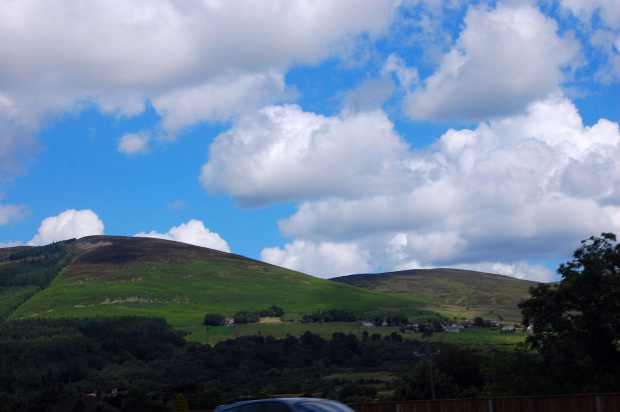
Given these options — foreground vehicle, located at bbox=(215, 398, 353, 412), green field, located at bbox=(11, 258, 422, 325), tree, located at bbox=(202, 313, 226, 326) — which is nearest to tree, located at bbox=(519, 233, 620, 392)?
foreground vehicle, located at bbox=(215, 398, 353, 412)

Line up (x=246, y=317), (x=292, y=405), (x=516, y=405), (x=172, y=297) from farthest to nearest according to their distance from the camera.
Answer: (x=172, y=297), (x=246, y=317), (x=516, y=405), (x=292, y=405)

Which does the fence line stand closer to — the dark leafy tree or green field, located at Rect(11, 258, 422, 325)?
the dark leafy tree

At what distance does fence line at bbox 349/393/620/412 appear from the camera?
834 inches

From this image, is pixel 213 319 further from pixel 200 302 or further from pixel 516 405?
pixel 516 405

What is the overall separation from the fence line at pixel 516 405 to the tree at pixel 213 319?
12891 cm

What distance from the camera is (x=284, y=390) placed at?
81.4 metres

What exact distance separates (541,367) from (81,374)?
87527 millimetres

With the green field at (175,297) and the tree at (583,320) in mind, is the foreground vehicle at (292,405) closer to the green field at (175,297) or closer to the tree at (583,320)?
the tree at (583,320)

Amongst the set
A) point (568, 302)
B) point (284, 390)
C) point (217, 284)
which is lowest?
point (284, 390)

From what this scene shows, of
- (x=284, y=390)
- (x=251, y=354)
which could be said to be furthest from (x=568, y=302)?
(x=251, y=354)

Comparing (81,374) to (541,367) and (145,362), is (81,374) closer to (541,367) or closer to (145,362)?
(145,362)

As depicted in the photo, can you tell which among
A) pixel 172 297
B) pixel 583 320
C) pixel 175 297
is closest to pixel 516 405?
pixel 583 320

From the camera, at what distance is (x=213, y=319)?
15025 cm

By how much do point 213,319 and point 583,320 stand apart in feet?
383
